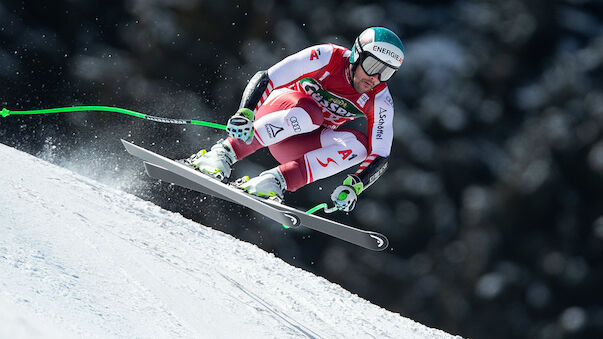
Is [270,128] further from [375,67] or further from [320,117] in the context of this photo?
[375,67]

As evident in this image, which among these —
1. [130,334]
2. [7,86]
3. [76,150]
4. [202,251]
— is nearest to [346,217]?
[7,86]

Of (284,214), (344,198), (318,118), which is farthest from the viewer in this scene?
(318,118)

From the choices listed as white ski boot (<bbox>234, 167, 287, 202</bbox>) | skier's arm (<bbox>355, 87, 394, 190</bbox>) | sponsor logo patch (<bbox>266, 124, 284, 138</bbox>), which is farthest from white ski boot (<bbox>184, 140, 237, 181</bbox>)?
skier's arm (<bbox>355, 87, 394, 190</bbox>)

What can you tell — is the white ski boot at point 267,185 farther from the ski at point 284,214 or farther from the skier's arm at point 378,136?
the skier's arm at point 378,136

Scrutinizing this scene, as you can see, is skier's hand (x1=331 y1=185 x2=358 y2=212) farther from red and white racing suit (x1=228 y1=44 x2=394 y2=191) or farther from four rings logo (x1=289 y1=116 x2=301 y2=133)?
four rings logo (x1=289 y1=116 x2=301 y2=133)

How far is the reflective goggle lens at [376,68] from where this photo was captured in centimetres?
459

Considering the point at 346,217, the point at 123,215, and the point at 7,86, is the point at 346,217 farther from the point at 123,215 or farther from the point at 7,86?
the point at 123,215

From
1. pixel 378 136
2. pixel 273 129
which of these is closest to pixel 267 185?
pixel 273 129

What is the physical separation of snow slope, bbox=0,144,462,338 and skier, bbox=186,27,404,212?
0.77m

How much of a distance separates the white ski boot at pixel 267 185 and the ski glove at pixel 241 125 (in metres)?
0.38

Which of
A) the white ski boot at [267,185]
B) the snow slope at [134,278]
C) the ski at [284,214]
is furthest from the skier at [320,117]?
the snow slope at [134,278]

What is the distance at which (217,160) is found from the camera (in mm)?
4750

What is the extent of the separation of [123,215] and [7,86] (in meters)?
21.3

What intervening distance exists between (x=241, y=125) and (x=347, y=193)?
96 centimetres
